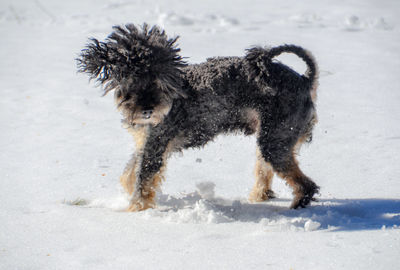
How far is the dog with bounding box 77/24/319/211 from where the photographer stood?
3.56 meters

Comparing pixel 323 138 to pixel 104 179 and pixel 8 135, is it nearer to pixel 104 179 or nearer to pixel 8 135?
pixel 104 179

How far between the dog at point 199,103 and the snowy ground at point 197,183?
14.6 inches

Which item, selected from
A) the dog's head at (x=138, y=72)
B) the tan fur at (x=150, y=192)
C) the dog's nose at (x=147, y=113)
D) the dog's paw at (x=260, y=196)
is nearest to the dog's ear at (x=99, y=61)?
the dog's head at (x=138, y=72)

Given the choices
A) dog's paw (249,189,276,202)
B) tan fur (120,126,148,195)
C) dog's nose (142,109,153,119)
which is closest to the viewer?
dog's nose (142,109,153,119)

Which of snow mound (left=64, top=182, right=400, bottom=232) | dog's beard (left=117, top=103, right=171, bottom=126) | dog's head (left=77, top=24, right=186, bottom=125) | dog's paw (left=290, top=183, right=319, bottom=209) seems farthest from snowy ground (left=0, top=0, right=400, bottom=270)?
dog's head (left=77, top=24, right=186, bottom=125)

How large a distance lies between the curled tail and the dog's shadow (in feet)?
3.73

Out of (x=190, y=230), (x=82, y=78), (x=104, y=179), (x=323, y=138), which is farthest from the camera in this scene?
(x=82, y=78)

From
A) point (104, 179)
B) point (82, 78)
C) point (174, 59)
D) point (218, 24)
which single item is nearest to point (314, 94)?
point (174, 59)

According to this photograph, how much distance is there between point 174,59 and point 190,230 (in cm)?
146

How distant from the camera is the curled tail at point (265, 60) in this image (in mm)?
3734

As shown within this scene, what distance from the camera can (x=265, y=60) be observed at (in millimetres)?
3775

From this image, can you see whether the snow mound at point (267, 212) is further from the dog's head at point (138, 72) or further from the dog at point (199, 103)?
the dog's head at point (138, 72)

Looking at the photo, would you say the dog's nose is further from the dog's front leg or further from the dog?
the dog's front leg

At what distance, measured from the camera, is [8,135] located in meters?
5.42
